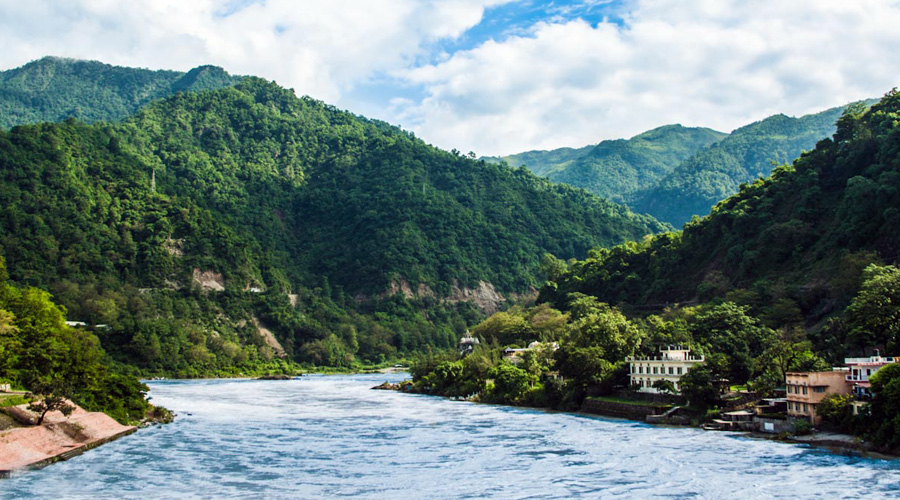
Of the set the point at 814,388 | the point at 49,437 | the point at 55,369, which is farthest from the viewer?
the point at 55,369

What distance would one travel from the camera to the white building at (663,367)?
2749 inches

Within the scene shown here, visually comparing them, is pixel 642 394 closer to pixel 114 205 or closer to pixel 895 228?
pixel 895 228

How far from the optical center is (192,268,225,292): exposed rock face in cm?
17512

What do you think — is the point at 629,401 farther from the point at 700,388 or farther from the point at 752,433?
the point at 752,433

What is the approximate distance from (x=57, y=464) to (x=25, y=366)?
54.9 ft

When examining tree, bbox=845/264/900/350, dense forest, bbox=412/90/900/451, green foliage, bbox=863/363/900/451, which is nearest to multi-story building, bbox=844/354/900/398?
dense forest, bbox=412/90/900/451

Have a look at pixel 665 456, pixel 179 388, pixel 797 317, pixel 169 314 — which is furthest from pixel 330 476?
pixel 169 314

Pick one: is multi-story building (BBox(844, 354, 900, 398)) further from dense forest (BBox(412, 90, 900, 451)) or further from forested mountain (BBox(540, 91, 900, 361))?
forested mountain (BBox(540, 91, 900, 361))

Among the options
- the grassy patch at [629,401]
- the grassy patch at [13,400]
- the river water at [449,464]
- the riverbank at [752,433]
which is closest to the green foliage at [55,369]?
the grassy patch at [13,400]

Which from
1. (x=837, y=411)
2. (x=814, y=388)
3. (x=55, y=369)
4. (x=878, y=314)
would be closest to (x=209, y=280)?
(x=55, y=369)

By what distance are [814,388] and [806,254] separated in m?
45.3

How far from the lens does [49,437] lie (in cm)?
5012

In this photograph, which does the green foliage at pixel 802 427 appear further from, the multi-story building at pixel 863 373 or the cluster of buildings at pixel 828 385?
the multi-story building at pixel 863 373

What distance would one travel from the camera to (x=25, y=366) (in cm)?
5994
